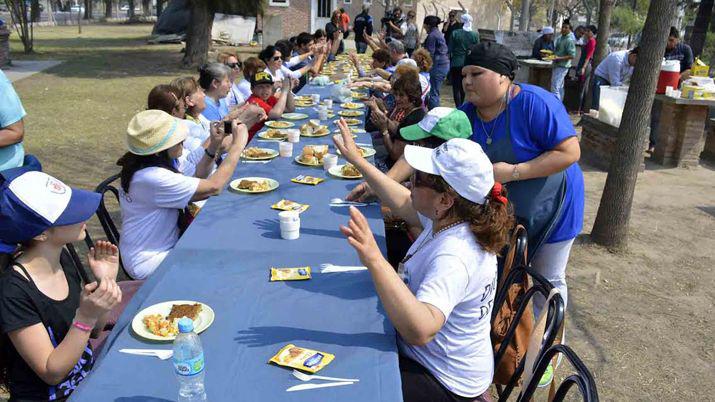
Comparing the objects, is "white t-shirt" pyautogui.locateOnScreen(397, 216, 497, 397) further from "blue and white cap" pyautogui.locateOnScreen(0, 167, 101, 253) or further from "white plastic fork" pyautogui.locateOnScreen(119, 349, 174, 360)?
"blue and white cap" pyautogui.locateOnScreen(0, 167, 101, 253)

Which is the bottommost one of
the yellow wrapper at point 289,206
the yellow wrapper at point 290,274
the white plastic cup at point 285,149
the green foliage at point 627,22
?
the yellow wrapper at point 290,274

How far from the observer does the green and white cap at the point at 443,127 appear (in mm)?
3221

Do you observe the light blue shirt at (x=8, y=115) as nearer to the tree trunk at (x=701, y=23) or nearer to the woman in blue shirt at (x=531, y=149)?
the woman in blue shirt at (x=531, y=149)

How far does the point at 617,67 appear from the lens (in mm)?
10117

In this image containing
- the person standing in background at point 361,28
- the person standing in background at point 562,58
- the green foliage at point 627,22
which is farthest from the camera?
the green foliage at point 627,22

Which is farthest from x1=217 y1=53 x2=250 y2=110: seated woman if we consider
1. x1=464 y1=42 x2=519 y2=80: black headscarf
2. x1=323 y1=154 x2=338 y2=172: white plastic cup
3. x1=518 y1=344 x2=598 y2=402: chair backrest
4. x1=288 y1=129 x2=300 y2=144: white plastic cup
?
x1=518 y1=344 x2=598 y2=402: chair backrest

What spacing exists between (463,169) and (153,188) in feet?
6.31

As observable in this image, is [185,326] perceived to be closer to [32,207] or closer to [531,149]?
[32,207]

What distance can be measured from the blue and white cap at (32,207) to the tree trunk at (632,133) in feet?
15.5

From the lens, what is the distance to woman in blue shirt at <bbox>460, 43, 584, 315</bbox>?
3.08 m

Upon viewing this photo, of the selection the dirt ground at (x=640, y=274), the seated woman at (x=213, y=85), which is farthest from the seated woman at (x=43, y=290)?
the seated woman at (x=213, y=85)

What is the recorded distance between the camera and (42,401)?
2141 millimetres

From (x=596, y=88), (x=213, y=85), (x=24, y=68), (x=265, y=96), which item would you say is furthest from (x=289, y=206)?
(x=24, y=68)

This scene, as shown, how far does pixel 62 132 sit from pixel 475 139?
8382mm
